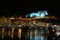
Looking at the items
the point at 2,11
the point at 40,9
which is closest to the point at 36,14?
the point at 40,9

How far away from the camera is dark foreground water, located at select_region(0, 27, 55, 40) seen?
3133 millimetres

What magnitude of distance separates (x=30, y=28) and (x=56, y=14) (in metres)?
0.45

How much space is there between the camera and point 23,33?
3189 mm

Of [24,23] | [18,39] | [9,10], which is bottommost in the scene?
[18,39]

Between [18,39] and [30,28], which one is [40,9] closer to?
[30,28]

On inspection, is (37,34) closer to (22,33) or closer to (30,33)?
(30,33)

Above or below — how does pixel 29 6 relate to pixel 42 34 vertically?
above

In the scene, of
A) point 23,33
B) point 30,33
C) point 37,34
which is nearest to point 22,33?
point 23,33

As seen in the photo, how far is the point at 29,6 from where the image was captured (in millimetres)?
3201

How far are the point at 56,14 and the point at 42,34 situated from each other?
1.23ft

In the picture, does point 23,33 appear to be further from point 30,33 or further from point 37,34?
point 37,34

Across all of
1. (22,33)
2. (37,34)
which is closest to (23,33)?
(22,33)

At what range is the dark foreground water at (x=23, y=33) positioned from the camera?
10.3ft

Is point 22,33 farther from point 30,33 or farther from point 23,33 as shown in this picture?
point 30,33
